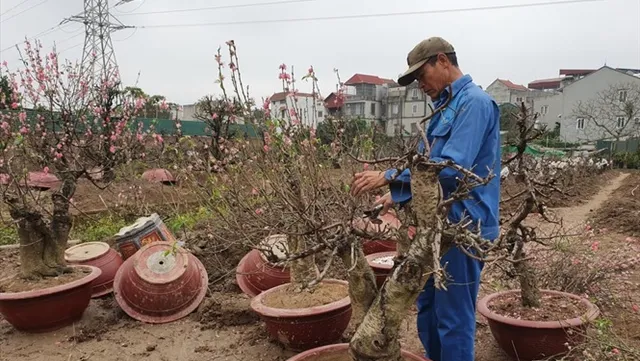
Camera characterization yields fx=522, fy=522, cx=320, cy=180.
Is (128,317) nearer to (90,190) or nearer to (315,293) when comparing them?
(315,293)

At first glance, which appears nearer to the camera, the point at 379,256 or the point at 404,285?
the point at 404,285

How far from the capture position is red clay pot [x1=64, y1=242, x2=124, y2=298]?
15.5 ft

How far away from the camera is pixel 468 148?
7.10 feet

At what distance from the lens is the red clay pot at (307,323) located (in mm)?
3160

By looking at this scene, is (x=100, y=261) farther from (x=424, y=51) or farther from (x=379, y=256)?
(x=424, y=51)

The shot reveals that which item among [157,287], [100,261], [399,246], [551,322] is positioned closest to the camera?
[399,246]

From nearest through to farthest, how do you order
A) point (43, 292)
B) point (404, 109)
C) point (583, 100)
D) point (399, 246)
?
point (399, 246), point (43, 292), point (404, 109), point (583, 100)

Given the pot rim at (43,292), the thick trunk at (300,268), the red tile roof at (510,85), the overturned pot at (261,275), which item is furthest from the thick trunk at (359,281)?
the red tile roof at (510,85)

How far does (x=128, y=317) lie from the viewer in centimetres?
438

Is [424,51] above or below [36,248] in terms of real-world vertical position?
above

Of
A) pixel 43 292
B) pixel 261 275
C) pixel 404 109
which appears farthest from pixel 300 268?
pixel 404 109

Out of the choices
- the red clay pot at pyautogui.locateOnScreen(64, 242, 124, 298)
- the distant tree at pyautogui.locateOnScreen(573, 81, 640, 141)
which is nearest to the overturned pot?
the red clay pot at pyautogui.locateOnScreen(64, 242, 124, 298)

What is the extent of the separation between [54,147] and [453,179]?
343 inches

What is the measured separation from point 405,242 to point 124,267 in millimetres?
2959
